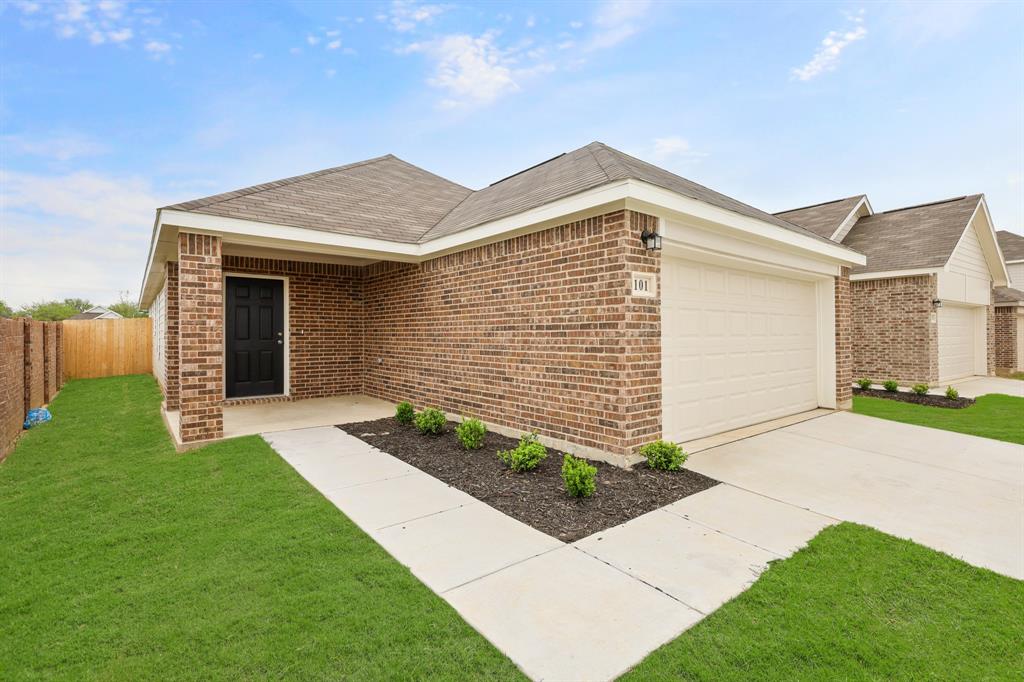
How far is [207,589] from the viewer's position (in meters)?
2.65

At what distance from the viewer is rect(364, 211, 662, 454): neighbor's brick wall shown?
487 centimetres

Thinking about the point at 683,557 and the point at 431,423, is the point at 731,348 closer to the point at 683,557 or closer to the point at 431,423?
the point at 683,557

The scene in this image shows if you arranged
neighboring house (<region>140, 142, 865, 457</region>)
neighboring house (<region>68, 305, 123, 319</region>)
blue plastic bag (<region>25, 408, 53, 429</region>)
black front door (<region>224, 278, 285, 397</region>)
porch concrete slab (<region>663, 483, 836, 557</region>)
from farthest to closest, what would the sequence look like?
neighboring house (<region>68, 305, 123, 319</region>)
black front door (<region>224, 278, 285, 397</region>)
blue plastic bag (<region>25, 408, 53, 429</region>)
neighboring house (<region>140, 142, 865, 457</region>)
porch concrete slab (<region>663, 483, 836, 557</region>)

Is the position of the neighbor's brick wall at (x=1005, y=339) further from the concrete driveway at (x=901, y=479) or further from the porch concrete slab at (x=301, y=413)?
the porch concrete slab at (x=301, y=413)

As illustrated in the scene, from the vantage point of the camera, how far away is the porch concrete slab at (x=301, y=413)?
689 centimetres

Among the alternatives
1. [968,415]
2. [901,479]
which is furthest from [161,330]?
[968,415]

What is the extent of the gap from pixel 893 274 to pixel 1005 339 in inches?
361

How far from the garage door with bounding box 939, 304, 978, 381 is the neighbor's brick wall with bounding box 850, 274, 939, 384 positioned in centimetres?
119

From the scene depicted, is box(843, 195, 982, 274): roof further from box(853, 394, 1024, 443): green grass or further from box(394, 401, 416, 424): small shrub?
box(394, 401, 416, 424): small shrub

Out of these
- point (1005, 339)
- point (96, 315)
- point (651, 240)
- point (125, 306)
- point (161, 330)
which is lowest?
point (1005, 339)

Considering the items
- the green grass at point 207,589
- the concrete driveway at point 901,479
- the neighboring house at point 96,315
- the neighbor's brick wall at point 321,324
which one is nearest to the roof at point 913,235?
the concrete driveway at point 901,479

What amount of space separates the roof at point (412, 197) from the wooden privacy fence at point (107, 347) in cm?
1248

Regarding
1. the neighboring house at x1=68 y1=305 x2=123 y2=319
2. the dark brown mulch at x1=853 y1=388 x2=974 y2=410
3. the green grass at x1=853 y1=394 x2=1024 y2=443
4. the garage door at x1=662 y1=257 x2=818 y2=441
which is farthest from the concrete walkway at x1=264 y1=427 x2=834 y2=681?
the neighboring house at x1=68 y1=305 x2=123 y2=319

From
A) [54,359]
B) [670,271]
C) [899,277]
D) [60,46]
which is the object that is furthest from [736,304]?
[54,359]
